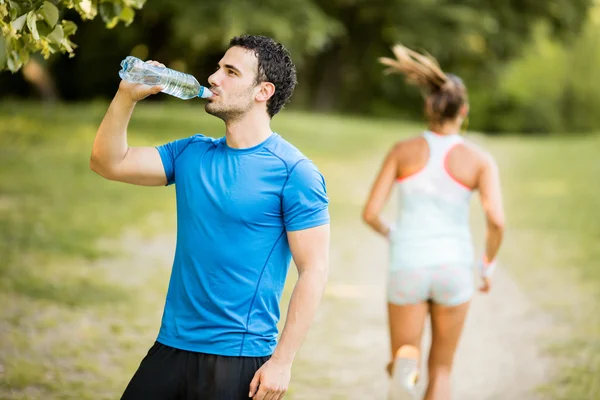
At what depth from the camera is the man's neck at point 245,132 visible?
10.9 ft

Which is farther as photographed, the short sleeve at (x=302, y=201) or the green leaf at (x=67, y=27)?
the green leaf at (x=67, y=27)

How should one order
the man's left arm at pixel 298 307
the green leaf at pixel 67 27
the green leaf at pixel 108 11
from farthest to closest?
1. the green leaf at pixel 108 11
2. the green leaf at pixel 67 27
3. the man's left arm at pixel 298 307

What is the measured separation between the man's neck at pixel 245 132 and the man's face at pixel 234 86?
26mm

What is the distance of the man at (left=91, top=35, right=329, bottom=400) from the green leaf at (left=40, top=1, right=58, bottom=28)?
52 cm

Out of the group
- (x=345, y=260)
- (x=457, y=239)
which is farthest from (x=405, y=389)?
(x=345, y=260)

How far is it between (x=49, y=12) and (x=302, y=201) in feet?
4.12

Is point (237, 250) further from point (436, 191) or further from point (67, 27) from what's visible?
point (436, 191)

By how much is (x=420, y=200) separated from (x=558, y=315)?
193 inches

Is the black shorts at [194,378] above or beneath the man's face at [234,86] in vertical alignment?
beneath

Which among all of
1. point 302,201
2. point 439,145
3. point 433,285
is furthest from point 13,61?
point 433,285

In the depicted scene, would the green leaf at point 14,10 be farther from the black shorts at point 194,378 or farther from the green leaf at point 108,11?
the black shorts at point 194,378

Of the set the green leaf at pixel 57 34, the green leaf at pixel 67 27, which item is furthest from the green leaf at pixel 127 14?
the green leaf at pixel 57 34

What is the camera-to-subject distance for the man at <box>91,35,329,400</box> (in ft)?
10.4

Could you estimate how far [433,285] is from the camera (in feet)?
17.1
